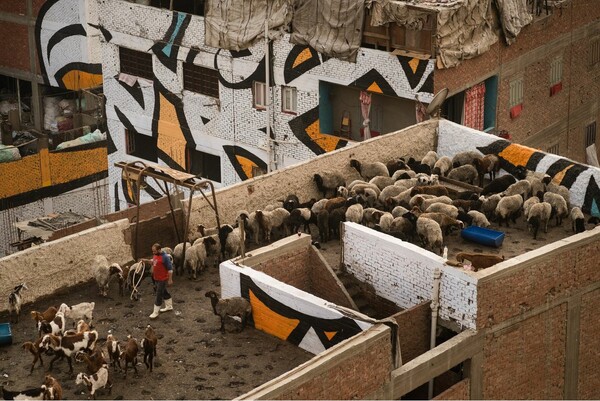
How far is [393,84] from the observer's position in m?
48.6

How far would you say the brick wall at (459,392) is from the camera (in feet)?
105

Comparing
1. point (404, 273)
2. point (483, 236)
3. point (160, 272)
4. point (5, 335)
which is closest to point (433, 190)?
point (483, 236)

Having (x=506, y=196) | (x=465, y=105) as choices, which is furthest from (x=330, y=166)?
(x=465, y=105)

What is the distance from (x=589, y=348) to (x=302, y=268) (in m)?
7.29

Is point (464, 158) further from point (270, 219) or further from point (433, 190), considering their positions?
point (270, 219)

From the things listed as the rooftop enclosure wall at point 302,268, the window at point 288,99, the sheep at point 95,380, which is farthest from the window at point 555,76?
the sheep at point 95,380

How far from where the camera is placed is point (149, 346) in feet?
98.6

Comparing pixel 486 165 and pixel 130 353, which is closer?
pixel 130 353

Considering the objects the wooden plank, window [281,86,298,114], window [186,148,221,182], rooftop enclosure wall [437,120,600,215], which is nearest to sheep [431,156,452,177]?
rooftop enclosure wall [437,120,600,215]

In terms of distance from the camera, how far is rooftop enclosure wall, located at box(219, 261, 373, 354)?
30.2 m

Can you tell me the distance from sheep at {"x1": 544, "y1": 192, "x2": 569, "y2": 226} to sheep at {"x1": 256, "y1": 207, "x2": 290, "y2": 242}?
6.51m

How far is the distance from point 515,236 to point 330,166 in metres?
5.91

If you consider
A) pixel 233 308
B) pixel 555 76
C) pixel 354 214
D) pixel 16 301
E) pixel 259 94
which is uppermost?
pixel 354 214

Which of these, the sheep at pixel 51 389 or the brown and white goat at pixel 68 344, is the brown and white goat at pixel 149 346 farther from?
the sheep at pixel 51 389
